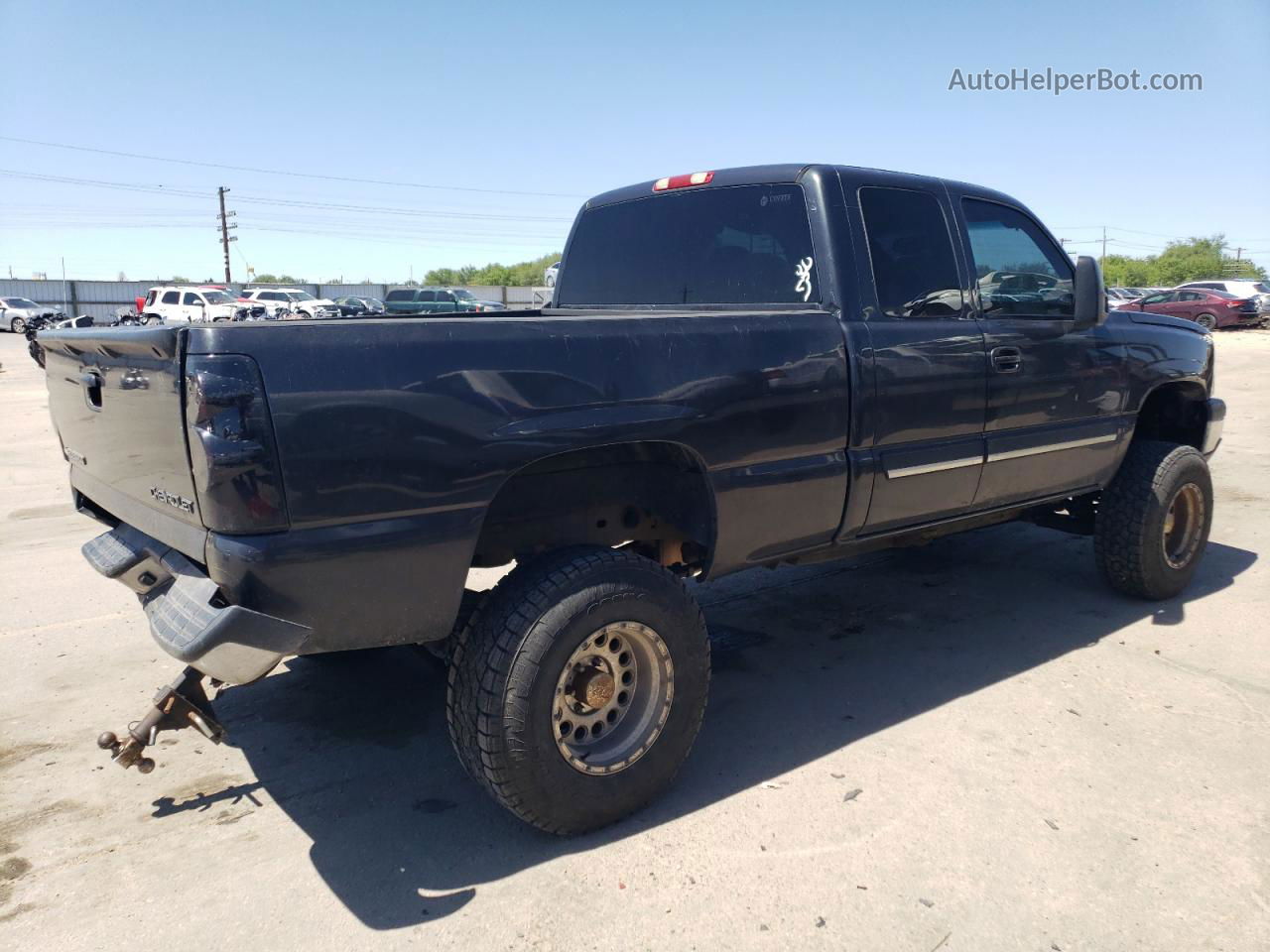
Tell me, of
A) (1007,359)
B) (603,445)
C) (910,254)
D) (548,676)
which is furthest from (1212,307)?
(548,676)

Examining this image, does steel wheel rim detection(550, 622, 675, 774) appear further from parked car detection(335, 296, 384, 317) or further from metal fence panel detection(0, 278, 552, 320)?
metal fence panel detection(0, 278, 552, 320)

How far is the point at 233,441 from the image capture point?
230 centimetres

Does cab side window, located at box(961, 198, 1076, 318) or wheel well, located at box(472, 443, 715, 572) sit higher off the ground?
cab side window, located at box(961, 198, 1076, 318)

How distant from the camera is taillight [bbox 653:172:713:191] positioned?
4.12 metres

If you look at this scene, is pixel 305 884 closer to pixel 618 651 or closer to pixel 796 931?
pixel 618 651

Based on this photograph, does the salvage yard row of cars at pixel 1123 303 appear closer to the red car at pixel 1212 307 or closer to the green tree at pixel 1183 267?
the red car at pixel 1212 307

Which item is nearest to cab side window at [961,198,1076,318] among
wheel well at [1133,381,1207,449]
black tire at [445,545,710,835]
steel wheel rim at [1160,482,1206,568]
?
wheel well at [1133,381,1207,449]

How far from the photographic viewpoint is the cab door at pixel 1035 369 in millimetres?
4094

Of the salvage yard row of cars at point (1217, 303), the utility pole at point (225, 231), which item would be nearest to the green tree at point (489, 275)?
the utility pole at point (225, 231)

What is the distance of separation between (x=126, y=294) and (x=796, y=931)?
196 ft

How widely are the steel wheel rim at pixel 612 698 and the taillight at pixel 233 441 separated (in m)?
1.01

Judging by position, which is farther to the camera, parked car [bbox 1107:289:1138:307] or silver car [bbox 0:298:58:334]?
silver car [bbox 0:298:58:334]

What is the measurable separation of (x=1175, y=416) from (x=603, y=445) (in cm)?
412

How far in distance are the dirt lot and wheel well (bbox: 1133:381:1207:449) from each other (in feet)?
3.33
